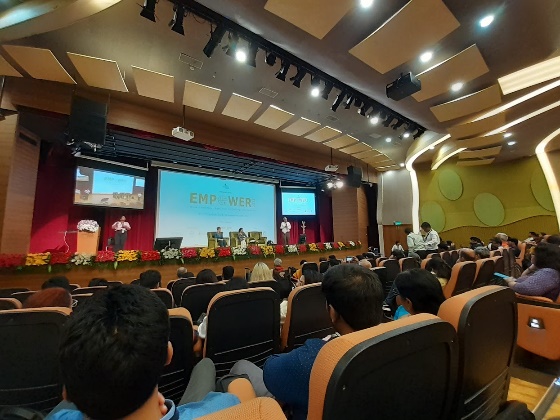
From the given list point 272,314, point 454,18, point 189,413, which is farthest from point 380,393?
point 454,18

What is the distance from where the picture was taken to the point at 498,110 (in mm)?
5309

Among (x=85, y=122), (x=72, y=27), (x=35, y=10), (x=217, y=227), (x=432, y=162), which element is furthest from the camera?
(x=432, y=162)

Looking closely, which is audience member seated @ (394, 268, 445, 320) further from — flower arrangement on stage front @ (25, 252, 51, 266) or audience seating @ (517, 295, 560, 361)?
flower arrangement on stage front @ (25, 252, 51, 266)

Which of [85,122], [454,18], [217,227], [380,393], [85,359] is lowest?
[380,393]

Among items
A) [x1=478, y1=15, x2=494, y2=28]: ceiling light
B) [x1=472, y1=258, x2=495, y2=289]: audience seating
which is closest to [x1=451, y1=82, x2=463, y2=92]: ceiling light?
[x1=478, y1=15, x2=494, y2=28]: ceiling light

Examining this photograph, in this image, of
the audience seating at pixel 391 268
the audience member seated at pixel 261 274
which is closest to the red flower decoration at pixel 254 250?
the audience member seated at pixel 261 274

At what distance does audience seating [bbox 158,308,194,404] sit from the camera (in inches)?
56.2

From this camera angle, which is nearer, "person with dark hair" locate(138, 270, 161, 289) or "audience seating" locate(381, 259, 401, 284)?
"person with dark hair" locate(138, 270, 161, 289)

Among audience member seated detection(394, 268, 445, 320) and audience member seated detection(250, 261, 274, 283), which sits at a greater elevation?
audience member seated detection(394, 268, 445, 320)

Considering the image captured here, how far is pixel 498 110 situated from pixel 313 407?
686 centimetres

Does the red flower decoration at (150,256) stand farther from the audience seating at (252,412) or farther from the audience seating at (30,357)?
the audience seating at (252,412)

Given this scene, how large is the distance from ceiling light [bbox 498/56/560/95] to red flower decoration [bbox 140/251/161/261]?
23.2ft

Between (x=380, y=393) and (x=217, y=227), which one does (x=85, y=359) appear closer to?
(x=380, y=393)

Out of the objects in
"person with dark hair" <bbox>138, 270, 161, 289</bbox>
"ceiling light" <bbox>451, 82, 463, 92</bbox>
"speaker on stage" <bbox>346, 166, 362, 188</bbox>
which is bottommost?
"person with dark hair" <bbox>138, 270, 161, 289</bbox>
